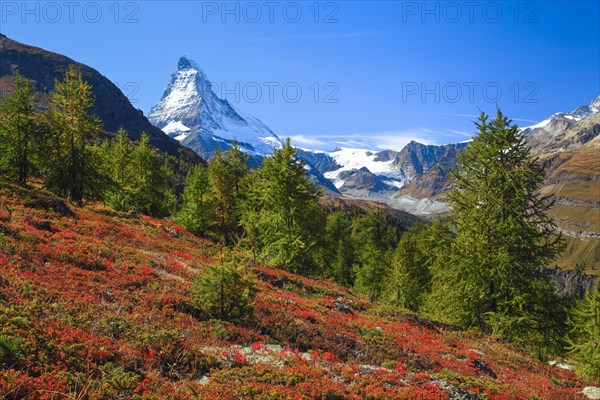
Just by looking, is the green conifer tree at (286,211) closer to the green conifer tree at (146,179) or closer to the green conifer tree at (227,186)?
the green conifer tree at (227,186)

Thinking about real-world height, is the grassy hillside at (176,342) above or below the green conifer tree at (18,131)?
below

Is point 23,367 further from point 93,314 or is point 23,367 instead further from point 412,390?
point 412,390

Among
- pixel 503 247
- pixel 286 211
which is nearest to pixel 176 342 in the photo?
pixel 503 247

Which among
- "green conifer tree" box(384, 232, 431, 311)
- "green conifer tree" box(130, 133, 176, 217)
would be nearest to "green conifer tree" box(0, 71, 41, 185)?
"green conifer tree" box(130, 133, 176, 217)

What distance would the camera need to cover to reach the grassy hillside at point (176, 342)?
6918 millimetres

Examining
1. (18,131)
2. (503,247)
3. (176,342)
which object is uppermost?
(18,131)

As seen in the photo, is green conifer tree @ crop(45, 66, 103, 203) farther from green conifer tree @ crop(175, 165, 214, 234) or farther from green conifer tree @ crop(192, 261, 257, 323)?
green conifer tree @ crop(192, 261, 257, 323)

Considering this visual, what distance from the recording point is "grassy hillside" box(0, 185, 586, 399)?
6918 mm

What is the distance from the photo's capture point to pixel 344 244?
2603 inches

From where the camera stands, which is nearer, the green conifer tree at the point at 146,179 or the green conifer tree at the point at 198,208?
the green conifer tree at the point at 198,208

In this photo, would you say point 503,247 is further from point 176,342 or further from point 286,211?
point 176,342

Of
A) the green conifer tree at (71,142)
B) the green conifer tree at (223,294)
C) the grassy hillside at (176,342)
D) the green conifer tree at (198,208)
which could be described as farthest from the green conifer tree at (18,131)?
the green conifer tree at (223,294)

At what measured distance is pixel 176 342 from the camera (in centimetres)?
880

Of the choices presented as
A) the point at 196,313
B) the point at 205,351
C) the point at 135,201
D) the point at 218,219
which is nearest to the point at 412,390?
the point at 205,351
